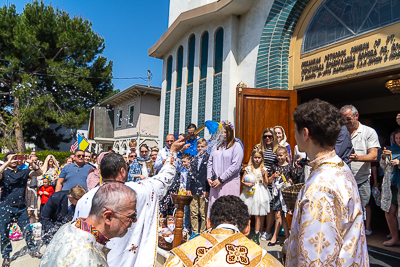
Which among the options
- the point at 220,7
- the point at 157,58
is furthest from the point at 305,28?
the point at 157,58

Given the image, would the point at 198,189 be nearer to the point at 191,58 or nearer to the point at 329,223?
the point at 329,223

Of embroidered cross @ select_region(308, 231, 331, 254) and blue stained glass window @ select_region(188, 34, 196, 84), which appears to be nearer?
embroidered cross @ select_region(308, 231, 331, 254)

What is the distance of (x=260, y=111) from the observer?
7434 mm

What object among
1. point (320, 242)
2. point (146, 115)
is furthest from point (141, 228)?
point (146, 115)

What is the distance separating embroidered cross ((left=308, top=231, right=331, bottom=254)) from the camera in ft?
5.53

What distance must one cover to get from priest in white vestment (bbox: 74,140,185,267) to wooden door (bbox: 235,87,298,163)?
4337mm

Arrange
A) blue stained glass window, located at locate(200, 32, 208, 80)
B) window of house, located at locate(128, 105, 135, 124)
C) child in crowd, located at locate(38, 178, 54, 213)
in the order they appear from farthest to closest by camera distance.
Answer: window of house, located at locate(128, 105, 135, 124) < blue stained glass window, located at locate(200, 32, 208, 80) < child in crowd, located at locate(38, 178, 54, 213)

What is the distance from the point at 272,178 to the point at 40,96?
74.9 feet

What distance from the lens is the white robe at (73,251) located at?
5.10 ft

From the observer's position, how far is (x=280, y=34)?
7.69 m

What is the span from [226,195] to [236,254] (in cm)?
99

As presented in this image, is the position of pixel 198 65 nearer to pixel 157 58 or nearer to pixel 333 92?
pixel 157 58

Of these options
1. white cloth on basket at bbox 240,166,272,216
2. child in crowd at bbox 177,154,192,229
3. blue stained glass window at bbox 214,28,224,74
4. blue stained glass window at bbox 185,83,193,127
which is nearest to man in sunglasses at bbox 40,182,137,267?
white cloth on basket at bbox 240,166,272,216

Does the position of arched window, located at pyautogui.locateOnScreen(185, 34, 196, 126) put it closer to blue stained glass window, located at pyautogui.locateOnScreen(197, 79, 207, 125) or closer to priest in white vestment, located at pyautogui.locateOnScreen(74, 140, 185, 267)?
blue stained glass window, located at pyautogui.locateOnScreen(197, 79, 207, 125)
